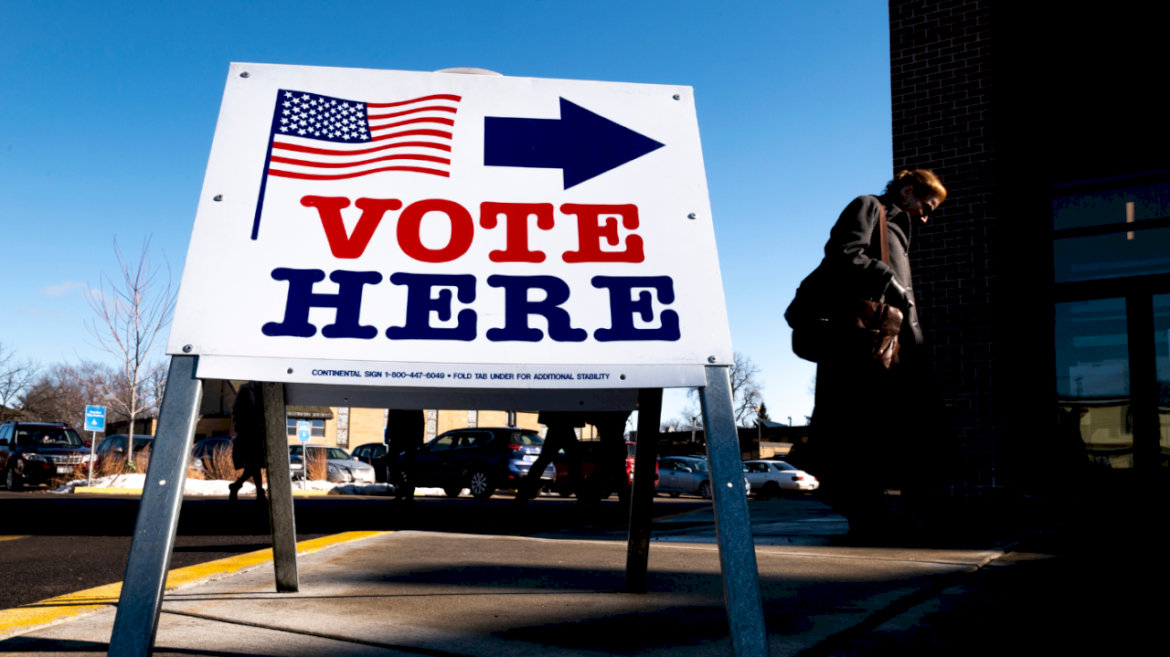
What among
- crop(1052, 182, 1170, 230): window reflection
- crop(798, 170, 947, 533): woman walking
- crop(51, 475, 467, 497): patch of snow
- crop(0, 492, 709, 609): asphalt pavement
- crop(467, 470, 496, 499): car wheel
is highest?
crop(1052, 182, 1170, 230): window reflection

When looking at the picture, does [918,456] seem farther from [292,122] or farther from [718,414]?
[292,122]

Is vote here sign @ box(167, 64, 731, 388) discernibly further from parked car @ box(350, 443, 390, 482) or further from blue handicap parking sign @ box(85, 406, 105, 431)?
parked car @ box(350, 443, 390, 482)

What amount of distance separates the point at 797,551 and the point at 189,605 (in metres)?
2.85

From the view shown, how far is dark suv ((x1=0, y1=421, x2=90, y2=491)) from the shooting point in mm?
Answer: 18938

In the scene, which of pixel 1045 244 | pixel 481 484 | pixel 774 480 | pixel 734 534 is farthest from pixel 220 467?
pixel 734 534

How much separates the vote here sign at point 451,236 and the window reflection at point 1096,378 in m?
5.52

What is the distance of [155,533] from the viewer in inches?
61.3

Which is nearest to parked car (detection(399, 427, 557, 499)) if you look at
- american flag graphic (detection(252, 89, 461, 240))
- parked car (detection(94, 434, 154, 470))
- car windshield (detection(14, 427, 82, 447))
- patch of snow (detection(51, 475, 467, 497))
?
patch of snow (detection(51, 475, 467, 497))

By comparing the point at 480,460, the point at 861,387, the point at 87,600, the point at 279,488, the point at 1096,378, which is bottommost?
the point at 480,460

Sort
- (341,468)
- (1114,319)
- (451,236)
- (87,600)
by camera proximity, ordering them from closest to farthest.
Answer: (451,236) < (87,600) < (1114,319) < (341,468)

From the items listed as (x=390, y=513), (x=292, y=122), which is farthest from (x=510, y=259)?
(x=390, y=513)

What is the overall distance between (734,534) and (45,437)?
23024mm

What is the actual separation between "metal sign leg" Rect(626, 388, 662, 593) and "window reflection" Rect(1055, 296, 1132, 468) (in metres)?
4.79

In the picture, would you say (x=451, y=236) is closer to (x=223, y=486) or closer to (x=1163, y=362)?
(x=1163, y=362)
